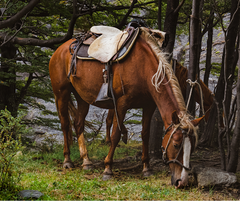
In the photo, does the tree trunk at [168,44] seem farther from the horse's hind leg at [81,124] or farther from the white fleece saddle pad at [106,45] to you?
the horse's hind leg at [81,124]

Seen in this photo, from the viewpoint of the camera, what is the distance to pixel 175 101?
365cm

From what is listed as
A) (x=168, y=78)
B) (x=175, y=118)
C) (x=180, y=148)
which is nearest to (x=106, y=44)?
(x=168, y=78)

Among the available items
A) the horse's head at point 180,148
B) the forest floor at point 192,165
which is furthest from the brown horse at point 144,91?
the forest floor at point 192,165

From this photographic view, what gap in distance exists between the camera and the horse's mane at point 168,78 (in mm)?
3460

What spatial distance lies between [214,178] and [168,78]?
1.65 metres

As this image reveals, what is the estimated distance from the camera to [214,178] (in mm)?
3566

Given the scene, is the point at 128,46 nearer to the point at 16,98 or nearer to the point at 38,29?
the point at 38,29

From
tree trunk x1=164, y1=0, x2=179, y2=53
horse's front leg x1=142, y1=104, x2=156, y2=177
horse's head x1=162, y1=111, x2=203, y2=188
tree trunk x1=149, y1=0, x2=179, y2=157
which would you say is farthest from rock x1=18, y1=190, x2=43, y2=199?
tree trunk x1=164, y1=0, x2=179, y2=53

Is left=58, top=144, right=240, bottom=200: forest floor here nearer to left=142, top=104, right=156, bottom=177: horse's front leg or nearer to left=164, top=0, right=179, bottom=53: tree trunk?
left=142, top=104, right=156, bottom=177: horse's front leg

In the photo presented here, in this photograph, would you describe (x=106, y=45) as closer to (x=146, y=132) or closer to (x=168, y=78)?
(x=168, y=78)

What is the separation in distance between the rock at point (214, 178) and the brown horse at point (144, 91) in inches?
13.2

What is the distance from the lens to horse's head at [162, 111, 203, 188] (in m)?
3.41

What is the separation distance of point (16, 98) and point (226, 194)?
6861 mm

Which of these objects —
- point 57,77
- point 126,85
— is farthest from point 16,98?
point 126,85
